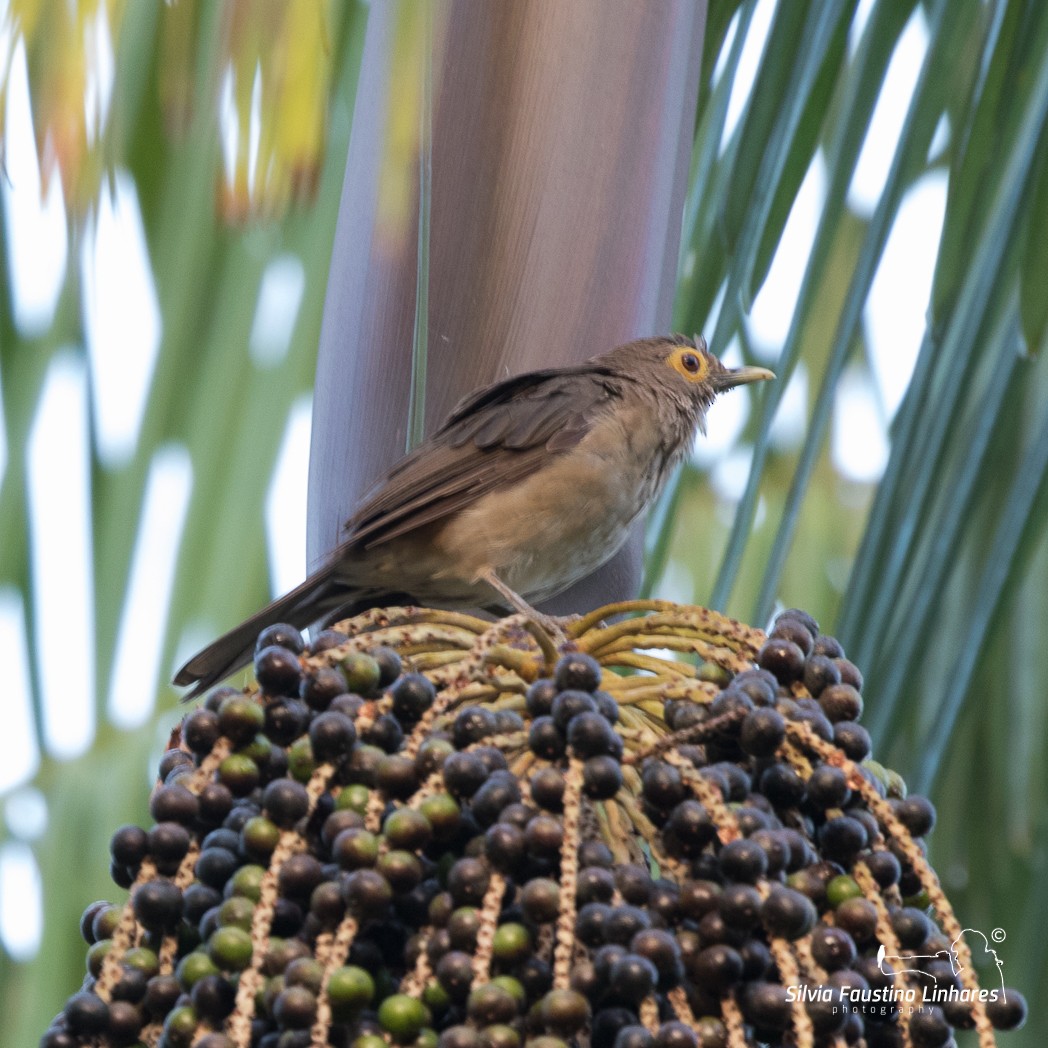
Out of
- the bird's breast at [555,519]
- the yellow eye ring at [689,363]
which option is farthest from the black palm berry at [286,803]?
the yellow eye ring at [689,363]

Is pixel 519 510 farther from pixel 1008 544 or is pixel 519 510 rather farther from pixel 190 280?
pixel 1008 544

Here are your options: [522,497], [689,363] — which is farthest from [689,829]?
[689,363]

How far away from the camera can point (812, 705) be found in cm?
128

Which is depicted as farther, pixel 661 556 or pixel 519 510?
pixel 519 510

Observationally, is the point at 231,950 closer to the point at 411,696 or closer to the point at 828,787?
the point at 411,696

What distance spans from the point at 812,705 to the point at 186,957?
53 cm

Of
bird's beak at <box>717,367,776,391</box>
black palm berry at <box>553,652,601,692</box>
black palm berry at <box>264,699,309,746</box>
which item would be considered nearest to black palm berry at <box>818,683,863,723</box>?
black palm berry at <box>553,652,601,692</box>

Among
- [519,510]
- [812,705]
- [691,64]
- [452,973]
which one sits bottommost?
[519,510]

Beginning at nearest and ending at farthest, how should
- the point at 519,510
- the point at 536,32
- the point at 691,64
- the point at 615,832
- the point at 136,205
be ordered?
the point at 615,832
the point at 536,32
the point at 691,64
the point at 136,205
the point at 519,510

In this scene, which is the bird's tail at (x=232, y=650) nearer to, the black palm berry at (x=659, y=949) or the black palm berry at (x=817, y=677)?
the black palm berry at (x=817, y=677)

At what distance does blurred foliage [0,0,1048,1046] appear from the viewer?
1.90m

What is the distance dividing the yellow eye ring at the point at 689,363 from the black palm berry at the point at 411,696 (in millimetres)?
1399

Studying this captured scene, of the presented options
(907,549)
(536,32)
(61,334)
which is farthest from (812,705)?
(61,334)

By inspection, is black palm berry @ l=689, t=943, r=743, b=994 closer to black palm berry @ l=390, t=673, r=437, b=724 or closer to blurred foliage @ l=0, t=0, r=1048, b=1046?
black palm berry @ l=390, t=673, r=437, b=724
